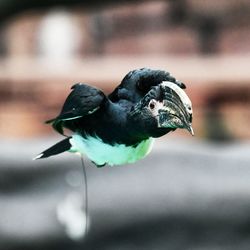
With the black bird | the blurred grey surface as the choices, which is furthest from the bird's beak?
the blurred grey surface

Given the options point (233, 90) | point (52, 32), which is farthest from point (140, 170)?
point (52, 32)

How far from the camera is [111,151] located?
32 cm

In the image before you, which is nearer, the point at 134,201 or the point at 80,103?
the point at 80,103

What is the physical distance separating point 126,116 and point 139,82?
0.01 metres

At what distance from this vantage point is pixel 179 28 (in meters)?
4.68

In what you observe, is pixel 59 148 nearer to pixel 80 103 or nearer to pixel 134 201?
pixel 80 103

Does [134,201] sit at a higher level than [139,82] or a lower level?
lower

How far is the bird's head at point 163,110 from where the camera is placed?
0.94 feet

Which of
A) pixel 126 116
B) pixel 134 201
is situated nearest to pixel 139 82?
pixel 126 116

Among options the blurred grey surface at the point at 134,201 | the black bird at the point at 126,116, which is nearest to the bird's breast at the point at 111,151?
the black bird at the point at 126,116

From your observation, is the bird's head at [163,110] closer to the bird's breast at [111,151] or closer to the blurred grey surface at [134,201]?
the bird's breast at [111,151]

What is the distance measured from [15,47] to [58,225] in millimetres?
3039

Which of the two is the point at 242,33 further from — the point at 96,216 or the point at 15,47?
the point at 96,216

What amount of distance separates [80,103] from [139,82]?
0.03 meters
